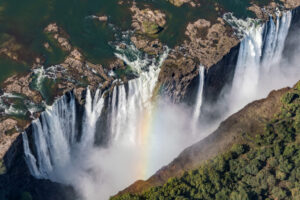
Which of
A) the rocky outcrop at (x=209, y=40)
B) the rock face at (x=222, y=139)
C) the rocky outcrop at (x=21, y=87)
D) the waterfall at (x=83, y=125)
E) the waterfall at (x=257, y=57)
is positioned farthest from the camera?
the waterfall at (x=257, y=57)

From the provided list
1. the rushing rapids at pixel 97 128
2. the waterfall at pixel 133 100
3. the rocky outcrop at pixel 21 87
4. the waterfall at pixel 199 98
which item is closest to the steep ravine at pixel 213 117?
the waterfall at pixel 199 98

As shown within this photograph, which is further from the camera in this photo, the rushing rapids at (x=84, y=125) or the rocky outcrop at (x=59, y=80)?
the rushing rapids at (x=84, y=125)

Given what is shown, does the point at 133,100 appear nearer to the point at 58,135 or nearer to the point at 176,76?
the point at 176,76

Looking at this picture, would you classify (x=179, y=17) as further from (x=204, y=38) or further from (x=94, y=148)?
(x=94, y=148)

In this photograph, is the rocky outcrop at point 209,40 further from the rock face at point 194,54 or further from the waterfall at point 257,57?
the waterfall at point 257,57

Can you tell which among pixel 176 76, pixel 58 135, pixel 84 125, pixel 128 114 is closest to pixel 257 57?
pixel 176 76

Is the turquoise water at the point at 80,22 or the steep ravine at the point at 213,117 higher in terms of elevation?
the turquoise water at the point at 80,22

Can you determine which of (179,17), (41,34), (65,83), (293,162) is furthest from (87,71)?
(293,162)
